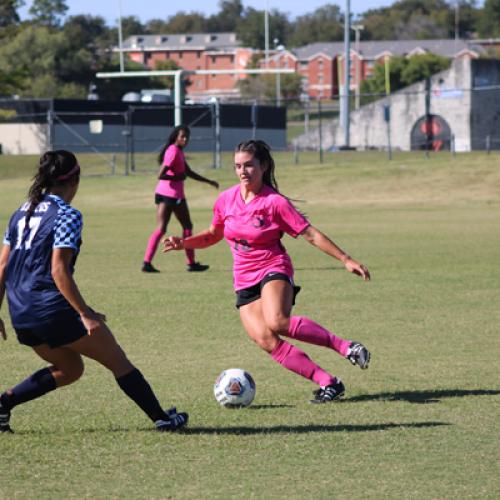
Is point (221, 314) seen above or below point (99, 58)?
below

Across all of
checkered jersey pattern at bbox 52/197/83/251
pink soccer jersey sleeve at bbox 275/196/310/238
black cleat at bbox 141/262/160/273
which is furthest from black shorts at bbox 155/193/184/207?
checkered jersey pattern at bbox 52/197/83/251

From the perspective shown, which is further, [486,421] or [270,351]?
[270,351]

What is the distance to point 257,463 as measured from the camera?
603 cm

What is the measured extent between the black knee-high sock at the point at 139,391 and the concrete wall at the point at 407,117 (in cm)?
5259

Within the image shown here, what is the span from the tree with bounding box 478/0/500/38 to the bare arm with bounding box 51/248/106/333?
6352 inches

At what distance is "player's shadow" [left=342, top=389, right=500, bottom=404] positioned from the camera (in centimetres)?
766

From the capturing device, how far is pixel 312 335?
7758 millimetres

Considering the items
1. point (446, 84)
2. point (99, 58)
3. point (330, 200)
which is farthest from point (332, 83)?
point (330, 200)

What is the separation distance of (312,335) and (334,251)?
2.26ft

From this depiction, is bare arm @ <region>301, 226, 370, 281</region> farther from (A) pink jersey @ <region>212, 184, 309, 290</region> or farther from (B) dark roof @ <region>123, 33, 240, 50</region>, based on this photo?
(B) dark roof @ <region>123, 33, 240, 50</region>

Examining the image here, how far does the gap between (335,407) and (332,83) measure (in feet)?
448

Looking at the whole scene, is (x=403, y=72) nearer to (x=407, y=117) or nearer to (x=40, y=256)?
(x=407, y=117)

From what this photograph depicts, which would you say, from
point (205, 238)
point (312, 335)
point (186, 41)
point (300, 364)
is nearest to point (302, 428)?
point (300, 364)

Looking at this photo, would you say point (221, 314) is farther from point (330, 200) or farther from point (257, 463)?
point (330, 200)
